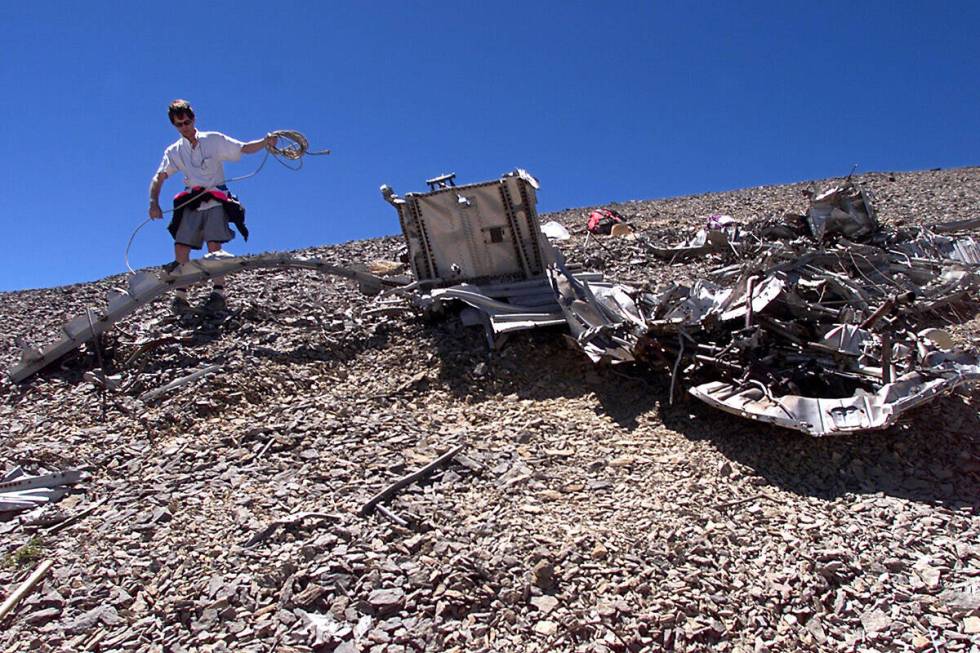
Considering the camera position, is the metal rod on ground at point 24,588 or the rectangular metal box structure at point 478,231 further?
the rectangular metal box structure at point 478,231

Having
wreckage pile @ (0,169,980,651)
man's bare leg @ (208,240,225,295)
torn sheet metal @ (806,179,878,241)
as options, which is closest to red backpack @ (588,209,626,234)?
torn sheet metal @ (806,179,878,241)

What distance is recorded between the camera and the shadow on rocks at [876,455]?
5.05 m

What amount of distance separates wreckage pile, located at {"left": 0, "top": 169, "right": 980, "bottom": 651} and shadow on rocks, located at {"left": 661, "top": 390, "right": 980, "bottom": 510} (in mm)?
22

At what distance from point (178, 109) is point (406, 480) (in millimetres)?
4996

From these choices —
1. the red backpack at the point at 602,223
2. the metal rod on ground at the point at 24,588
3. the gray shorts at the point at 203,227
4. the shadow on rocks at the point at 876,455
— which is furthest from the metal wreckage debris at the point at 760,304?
the metal rod on ground at the point at 24,588

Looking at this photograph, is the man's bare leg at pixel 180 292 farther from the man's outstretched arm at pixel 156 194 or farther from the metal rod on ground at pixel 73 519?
the metal rod on ground at pixel 73 519

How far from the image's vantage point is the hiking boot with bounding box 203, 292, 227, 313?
8461mm

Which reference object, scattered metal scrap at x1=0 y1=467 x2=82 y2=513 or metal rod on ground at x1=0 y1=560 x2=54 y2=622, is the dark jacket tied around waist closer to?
scattered metal scrap at x1=0 y1=467 x2=82 y2=513

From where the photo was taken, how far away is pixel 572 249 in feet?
40.0

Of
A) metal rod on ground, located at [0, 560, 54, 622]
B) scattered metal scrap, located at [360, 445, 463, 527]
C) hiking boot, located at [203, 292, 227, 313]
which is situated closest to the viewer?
metal rod on ground, located at [0, 560, 54, 622]

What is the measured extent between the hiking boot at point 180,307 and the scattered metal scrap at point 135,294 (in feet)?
1.34

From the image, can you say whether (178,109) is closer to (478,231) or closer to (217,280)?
(217,280)

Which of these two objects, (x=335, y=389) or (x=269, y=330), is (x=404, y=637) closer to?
(x=335, y=389)

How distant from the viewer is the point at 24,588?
420cm
